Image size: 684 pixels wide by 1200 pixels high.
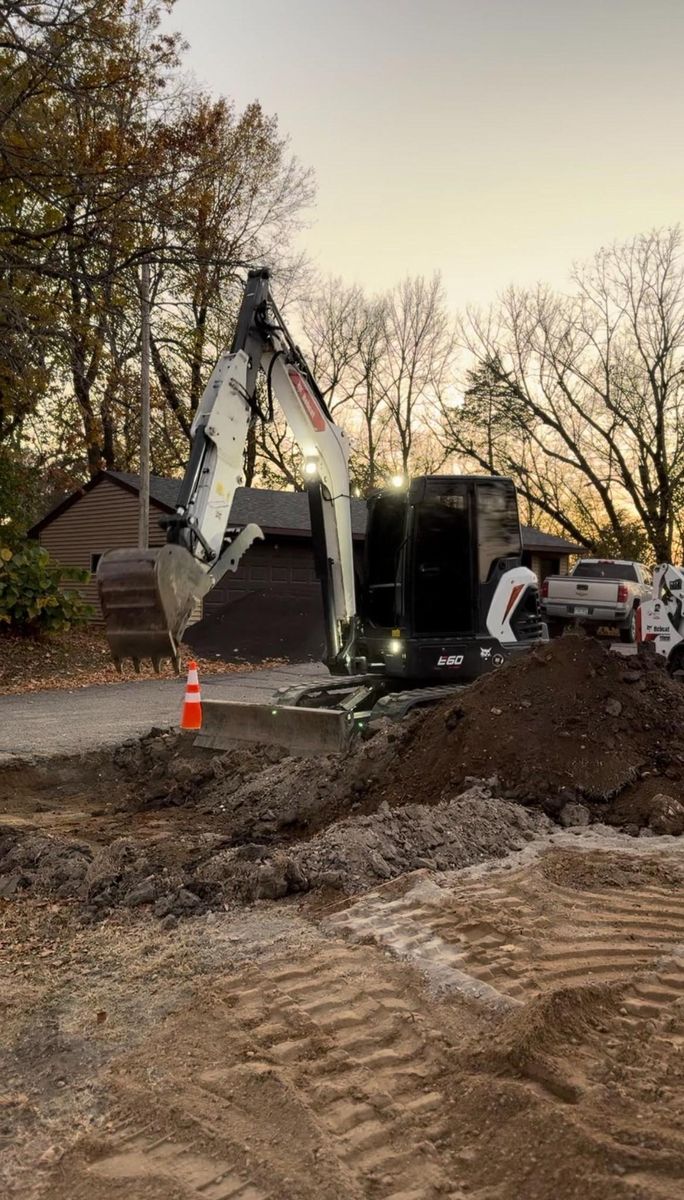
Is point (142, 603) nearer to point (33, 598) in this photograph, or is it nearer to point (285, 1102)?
point (285, 1102)

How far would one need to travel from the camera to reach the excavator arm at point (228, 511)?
5.59m

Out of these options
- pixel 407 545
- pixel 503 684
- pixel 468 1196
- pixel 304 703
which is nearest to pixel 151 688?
pixel 304 703

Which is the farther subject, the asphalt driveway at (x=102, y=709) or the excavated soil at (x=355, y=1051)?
the asphalt driveway at (x=102, y=709)

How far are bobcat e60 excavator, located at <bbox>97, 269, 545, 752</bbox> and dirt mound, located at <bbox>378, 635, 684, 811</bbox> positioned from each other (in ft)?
3.81

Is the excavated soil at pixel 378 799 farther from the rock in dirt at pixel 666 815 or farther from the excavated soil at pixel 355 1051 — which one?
the excavated soil at pixel 355 1051

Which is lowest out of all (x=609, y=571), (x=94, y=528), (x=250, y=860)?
(x=250, y=860)

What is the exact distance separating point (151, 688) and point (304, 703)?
21.6 ft

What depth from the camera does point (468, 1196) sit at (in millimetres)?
2564

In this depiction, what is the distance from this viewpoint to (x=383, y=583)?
9.88 m

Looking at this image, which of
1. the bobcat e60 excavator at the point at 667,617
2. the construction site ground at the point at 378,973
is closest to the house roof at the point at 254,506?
the bobcat e60 excavator at the point at 667,617

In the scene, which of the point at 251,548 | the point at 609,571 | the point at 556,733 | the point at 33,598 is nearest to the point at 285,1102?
the point at 556,733

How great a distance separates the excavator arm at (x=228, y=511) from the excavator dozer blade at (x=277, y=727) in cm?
92

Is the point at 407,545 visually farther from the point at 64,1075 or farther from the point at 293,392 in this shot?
the point at 64,1075

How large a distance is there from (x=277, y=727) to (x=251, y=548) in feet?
48.3
